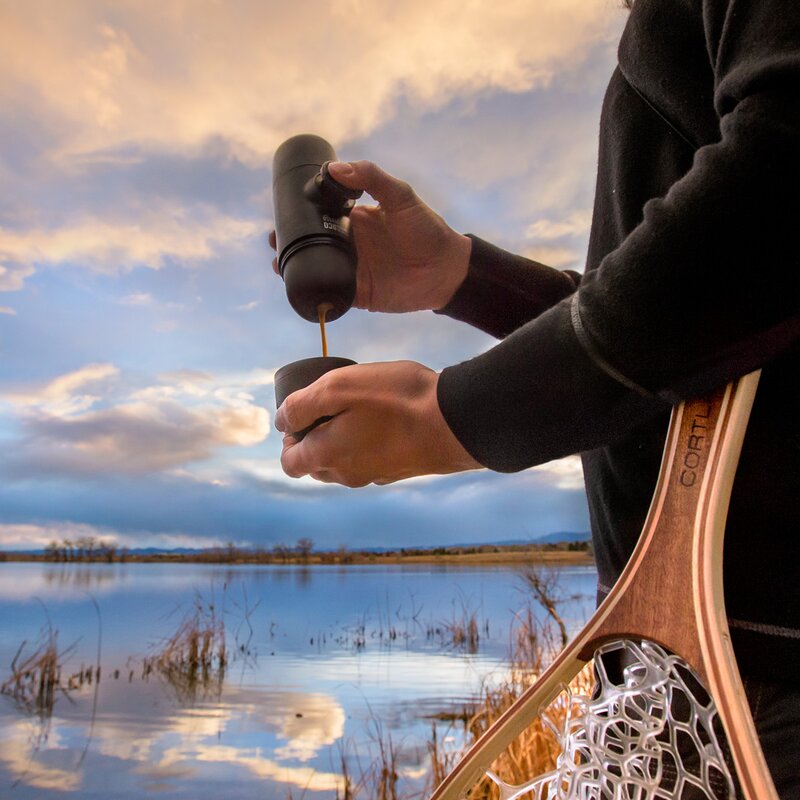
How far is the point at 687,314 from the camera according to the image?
599 mm

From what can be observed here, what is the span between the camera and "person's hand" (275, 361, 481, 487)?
2.41ft

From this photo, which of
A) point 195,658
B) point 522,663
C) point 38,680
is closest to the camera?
point 522,663

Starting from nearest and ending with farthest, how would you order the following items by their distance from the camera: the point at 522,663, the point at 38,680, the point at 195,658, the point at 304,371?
the point at 304,371 < the point at 522,663 < the point at 38,680 < the point at 195,658

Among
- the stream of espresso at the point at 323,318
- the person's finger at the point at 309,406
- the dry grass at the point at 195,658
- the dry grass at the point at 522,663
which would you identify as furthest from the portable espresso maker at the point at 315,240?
the dry grass at the point at 195,658

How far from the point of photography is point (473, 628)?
8688 millimetres

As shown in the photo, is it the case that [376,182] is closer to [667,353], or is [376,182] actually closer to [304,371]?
[304,371]

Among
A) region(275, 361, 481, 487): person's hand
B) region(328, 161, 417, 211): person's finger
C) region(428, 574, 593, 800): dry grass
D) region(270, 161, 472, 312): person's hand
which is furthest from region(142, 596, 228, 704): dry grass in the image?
region(275, 361, 481, 487): person's hand

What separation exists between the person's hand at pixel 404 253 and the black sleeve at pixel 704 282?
717 millimetres

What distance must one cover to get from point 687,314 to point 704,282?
0.10ft

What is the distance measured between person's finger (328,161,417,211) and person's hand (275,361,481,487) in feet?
1.75

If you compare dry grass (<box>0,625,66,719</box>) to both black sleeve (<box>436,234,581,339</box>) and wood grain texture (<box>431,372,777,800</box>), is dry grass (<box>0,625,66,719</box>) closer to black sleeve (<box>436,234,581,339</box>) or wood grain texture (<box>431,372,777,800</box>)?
black sleeve (<box>436,234,581,339</box>)

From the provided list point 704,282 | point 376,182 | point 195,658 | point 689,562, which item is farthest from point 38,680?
point 704,282

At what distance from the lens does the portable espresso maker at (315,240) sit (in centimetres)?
114

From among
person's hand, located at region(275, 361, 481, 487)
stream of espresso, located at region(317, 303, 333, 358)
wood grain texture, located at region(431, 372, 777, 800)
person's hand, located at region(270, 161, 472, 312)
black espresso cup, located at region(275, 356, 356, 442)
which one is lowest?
wood grain texture, located at region(431, 372, 777, 800)
